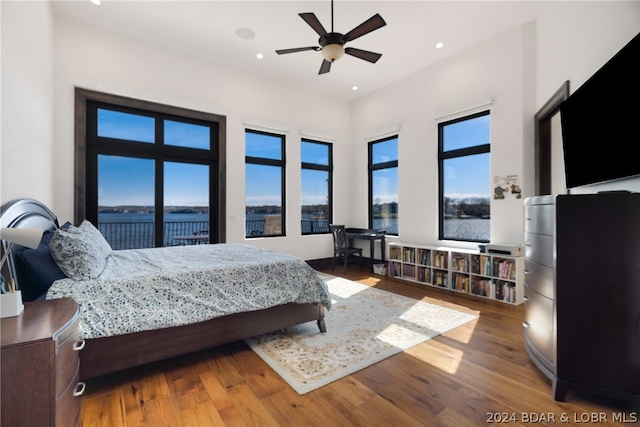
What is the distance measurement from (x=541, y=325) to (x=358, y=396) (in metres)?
1.35

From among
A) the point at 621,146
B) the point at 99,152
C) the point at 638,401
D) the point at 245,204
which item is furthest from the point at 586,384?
the point at 99,152

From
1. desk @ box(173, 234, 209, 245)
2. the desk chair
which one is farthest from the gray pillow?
the desk chair

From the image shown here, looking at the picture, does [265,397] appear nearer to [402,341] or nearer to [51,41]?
[402,341]

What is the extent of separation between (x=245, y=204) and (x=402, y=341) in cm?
350

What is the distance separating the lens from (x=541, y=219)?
1.99 meters

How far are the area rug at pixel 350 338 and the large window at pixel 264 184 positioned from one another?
2243 millimetres

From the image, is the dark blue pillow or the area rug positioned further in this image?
the area rug

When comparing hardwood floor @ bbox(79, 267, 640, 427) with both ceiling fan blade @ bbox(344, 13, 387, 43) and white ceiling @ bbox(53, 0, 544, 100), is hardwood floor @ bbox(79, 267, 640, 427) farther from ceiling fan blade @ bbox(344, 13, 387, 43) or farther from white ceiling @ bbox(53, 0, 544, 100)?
white ceiling @ bbox(53, 0, 544, 100)

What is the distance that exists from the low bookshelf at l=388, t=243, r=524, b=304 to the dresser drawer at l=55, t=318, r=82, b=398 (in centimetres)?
426

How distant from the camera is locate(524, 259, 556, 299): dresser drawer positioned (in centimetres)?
188

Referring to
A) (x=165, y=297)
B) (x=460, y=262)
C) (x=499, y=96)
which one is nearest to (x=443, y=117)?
(x=499, y=96)

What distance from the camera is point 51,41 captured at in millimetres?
3436

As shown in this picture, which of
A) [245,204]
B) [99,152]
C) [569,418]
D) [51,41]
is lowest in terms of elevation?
[569,418]

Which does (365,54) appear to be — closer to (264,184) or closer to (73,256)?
(264,184)
